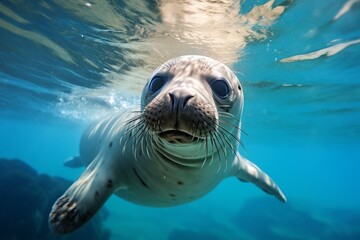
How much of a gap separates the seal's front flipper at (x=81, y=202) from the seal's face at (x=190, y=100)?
3.22 feet

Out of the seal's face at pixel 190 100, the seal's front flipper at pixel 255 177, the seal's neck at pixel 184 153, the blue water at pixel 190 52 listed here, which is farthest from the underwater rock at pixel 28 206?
the seal's face at pixel 190 100

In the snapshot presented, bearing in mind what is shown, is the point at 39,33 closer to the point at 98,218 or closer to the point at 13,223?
the point at 13,223

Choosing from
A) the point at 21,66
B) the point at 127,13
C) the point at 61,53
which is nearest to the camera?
the point at 127,13

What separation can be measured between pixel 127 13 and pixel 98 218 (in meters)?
8.15

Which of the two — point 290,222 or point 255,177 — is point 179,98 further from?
point 290,222

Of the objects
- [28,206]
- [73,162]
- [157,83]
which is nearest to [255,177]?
[157,83]

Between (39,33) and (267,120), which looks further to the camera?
(267,120)

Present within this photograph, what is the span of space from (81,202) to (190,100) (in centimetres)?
161

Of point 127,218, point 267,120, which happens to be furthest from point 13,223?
point 267,120

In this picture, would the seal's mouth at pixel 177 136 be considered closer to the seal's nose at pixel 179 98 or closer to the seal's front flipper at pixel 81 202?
the seal's nose at pixel 179 98

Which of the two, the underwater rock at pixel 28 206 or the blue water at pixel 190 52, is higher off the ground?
the blue water at pixel 190 52

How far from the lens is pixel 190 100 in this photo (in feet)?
7.04

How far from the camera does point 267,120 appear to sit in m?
20.3

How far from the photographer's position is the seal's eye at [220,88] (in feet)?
9.04
